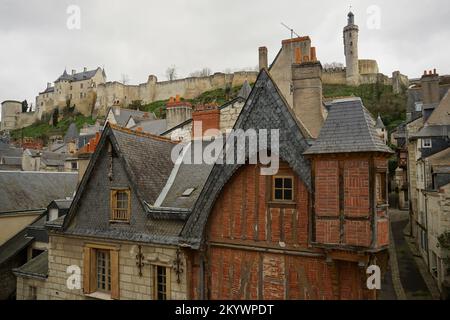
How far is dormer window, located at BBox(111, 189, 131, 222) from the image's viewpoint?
35.5 ft

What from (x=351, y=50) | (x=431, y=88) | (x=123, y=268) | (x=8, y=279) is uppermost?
(x=351, y=50)

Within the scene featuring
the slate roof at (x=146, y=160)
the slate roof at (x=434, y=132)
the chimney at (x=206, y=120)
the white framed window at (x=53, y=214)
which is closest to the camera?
the slate roof at (x=146, y=160)

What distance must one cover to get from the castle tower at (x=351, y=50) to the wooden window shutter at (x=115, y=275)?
67.6m

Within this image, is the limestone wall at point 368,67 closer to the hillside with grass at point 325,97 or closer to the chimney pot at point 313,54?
the hillside with grass at point 325,97

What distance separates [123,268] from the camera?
34.4 feet

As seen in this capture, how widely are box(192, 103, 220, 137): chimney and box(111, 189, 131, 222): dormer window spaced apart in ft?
11.5

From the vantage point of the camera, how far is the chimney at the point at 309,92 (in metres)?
10.6

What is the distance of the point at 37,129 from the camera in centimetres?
9175

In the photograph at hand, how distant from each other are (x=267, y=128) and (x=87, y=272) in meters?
7.38

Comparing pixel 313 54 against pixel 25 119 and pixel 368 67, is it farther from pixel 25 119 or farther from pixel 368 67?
pixel 25 119

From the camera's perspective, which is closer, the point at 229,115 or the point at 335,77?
the point at 229,115

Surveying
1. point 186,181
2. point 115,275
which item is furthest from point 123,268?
point 186,181

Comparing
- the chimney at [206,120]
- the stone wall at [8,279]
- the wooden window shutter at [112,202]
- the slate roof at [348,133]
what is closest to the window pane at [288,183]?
the slate roof at [348,133]
